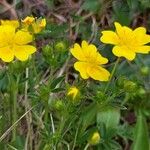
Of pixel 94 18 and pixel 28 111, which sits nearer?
pixel 28 111

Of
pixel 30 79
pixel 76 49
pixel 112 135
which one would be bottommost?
pixel 112 135

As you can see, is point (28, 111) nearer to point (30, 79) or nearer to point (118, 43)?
point (30, 79)

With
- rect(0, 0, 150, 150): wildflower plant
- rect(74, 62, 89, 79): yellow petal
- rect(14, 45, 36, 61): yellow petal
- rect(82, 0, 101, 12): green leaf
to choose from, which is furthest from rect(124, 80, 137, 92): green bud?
rect(82, 0, 101, 12): green leaf

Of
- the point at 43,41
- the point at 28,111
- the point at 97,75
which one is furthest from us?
the point at 43,41

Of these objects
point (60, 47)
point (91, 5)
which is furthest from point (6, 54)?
point (91, 5)

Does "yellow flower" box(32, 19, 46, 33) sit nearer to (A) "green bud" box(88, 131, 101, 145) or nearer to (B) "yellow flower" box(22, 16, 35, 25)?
(B) "yellow flower" box(22, 16, 35, 25)

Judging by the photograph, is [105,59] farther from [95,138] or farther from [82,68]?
[95,138]

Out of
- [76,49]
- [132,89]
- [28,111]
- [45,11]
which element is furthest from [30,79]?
[45,11]
